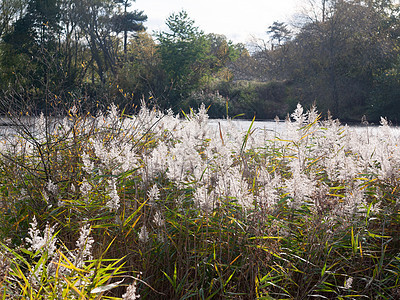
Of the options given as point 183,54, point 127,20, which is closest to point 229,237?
point 183,54

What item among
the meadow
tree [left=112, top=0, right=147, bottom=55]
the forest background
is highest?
tree [left=112, top=0, right=147, bottom=55]

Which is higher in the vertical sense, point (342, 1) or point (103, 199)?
point (342, 1)

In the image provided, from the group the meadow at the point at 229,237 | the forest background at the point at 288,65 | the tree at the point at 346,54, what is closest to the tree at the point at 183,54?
the forest background at the point at 288,65

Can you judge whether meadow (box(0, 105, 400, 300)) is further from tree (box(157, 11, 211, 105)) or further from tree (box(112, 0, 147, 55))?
tree (box(112, 0, 147, 55))

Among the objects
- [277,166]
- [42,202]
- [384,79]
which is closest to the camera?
[42,202]

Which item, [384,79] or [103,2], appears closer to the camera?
[384,79]

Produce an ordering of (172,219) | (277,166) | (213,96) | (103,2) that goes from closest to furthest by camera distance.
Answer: (172,219) → (277,166) → (213,96) → (103,2)

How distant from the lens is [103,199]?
2.74 metres

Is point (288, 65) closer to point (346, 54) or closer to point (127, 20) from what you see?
point (346, 54)

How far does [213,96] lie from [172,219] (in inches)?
921

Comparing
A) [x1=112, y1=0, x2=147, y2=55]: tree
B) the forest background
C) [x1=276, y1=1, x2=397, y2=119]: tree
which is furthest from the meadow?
[x1=112, y1=0, x2=147, y2=55]: tree

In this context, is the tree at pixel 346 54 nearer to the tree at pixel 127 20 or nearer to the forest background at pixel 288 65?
the forest background at pixel 288 65

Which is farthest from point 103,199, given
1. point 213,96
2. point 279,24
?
point 279,24

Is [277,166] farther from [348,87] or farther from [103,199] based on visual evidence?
[348,87]
